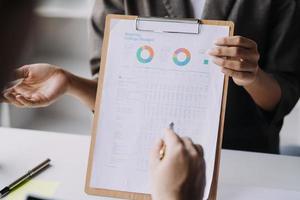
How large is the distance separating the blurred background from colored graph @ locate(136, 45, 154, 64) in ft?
0.77

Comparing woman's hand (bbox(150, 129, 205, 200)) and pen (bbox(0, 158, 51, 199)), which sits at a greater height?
woman's hand (bbox(150, 129, 205, 200))

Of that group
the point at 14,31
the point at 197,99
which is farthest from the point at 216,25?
the point at 14,31

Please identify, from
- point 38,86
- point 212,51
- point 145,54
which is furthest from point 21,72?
point 212,51

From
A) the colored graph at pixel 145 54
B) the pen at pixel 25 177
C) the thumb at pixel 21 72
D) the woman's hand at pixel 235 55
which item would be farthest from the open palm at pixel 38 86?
the woman's hand at pixel 235 55

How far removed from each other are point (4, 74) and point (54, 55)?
122 millimetres

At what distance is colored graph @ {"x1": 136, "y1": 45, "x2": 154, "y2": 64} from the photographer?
58 centimetres

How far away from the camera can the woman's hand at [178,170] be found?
0.54 metres

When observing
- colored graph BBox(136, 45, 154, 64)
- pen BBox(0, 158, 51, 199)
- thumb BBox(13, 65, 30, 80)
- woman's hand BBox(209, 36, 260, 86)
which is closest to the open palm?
thumb BBox(13, 65, 30, 80)

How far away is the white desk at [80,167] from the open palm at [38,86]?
0.08 meters

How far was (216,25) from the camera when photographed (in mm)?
564

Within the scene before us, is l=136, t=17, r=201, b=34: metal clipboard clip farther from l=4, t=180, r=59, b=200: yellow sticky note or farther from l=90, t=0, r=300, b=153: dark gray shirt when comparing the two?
l=4, t=180, r=59, b=200: yellow sticky note

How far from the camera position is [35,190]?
2.12 ft

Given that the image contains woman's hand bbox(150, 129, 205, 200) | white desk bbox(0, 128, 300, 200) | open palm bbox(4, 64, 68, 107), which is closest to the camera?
woman's hand bbox(150, 129, 205, 200)

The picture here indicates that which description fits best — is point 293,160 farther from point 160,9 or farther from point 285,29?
point 160,9
